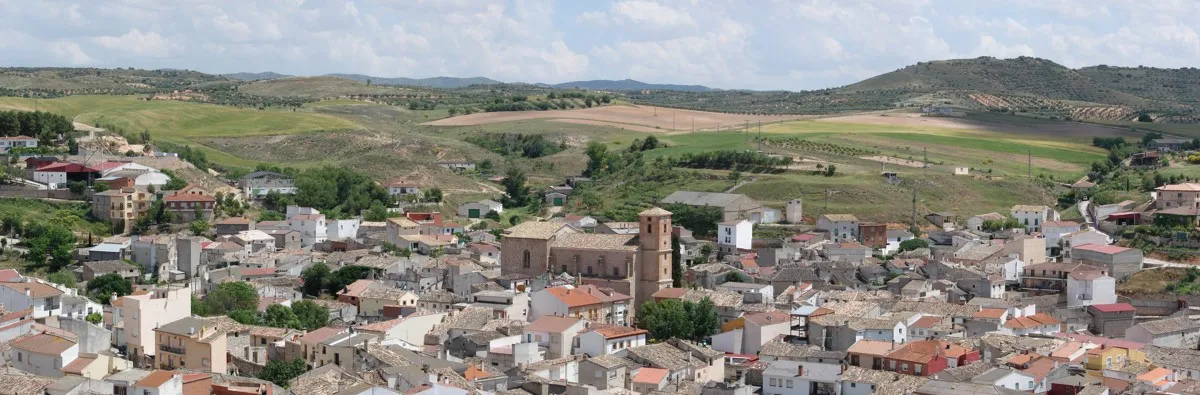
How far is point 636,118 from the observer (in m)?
126

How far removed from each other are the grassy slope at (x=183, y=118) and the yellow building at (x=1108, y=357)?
226 ft

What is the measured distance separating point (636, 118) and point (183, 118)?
35705 millimetres

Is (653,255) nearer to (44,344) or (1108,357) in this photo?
(1108,357)

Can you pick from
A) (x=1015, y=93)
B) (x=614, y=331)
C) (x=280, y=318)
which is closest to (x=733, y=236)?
(x=614, y=331)

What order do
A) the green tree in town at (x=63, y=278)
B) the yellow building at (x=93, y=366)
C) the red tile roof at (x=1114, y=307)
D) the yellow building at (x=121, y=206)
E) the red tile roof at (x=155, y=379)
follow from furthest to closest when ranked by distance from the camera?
the yellow building at (x=121, y=206) → the green tree in town at (x=63, y=278) → the red tile roof at (x=1114, y=307) → the yellow building at (x=93, y=366) → the red tile roof at (x=155, y=379)

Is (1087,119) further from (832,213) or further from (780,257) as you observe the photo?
(780,257)

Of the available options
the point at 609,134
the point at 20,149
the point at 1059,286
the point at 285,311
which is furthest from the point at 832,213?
the point at 609,134

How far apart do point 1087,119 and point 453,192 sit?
62.2 meters

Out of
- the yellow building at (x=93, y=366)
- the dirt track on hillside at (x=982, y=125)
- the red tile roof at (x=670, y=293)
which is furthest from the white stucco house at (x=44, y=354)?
the dirt track on hillside at (x=982, y=125)

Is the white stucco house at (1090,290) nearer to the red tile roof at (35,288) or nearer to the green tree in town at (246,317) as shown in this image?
the green tree in town at (246,317)

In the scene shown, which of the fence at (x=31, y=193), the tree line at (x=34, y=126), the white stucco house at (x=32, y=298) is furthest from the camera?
the tree line at (x=34, y=126)

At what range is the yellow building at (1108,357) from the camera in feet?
125

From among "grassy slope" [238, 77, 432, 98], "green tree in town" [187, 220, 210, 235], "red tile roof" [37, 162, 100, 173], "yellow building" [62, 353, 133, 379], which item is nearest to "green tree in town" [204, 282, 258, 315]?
"yellow building" [62, 353, 133, 379]

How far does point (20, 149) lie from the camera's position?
72.3m
